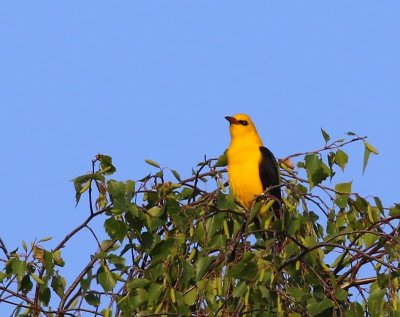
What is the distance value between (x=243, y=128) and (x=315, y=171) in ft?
12.0

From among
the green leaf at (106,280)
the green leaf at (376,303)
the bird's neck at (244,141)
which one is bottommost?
the green leaf at (376,303)

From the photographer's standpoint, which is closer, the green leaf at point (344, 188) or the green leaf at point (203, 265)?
the green leaf at point (203, 265)

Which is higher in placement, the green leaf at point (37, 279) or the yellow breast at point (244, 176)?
the yellow breast at point (244, 176)

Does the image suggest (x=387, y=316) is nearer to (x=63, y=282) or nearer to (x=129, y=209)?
(x=129, y=209)

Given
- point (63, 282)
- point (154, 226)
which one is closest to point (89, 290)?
point (63, 282)

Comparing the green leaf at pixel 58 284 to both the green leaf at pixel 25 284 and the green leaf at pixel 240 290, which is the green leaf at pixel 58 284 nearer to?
the green leaf at pixel 25 284

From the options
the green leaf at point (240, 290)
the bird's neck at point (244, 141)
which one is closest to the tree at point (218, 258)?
the green leaf at point (240, 290)

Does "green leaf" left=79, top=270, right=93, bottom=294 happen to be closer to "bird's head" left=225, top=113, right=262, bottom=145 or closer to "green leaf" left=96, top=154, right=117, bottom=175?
"green leaf" left=96, top=154, right=117, bottom=175

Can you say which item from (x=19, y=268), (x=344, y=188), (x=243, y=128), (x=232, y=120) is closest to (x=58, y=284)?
(x=19, y=268)

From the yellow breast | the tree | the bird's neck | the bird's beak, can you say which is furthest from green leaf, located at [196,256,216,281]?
the bird's beak

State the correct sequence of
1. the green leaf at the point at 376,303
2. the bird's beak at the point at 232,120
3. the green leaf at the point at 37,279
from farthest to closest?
the bird's beak at the point at 232,120 → the green leaf at the point at 37,279 → the green leaf at the point at 376,303

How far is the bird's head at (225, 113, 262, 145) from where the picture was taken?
9.44m

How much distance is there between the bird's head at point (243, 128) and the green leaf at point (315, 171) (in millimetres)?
3482

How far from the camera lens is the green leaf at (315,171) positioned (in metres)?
5.87
